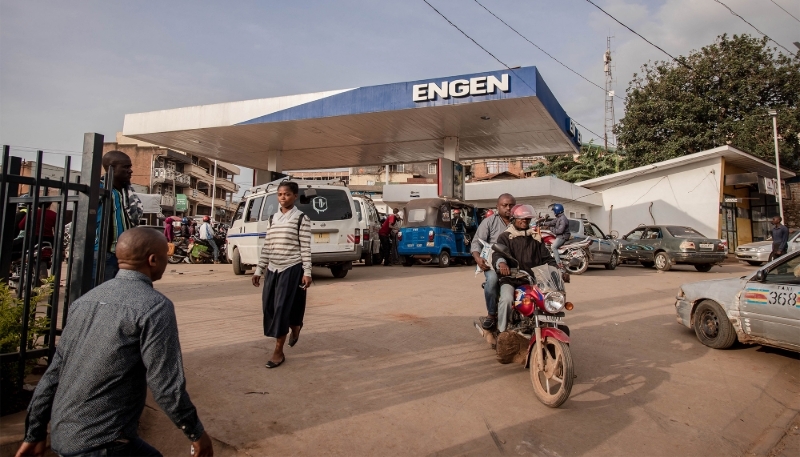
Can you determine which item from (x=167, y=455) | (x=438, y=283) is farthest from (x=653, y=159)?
(x=167, y=455)

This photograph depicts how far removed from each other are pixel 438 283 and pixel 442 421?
741 centimetres

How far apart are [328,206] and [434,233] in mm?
5359

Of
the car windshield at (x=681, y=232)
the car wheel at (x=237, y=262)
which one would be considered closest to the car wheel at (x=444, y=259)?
the car wheel at (x=237, y=262)

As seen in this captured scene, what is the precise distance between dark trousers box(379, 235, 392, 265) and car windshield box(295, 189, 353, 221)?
671 cm

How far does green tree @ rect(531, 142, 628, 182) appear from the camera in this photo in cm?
3294

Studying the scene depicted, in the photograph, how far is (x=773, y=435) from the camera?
357 cm

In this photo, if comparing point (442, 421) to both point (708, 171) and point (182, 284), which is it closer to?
point (182, 284)

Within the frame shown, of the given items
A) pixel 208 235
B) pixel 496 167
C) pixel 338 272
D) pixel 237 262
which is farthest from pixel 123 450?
pixel 496 167

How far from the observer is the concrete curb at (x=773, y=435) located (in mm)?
3320

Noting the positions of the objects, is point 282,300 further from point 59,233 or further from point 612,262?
point 612,262

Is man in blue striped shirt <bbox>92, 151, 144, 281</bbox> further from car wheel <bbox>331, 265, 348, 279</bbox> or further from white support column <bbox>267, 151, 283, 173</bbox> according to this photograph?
white support column <bbox>267, 151, 283, 173</bbox>

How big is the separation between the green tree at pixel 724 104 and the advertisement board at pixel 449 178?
1614cm

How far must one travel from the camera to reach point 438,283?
35.8ft

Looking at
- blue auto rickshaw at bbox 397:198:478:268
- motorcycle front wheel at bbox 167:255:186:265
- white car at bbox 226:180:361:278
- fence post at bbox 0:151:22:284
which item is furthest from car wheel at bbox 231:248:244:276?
fence post at bbox 0:151:22:284
